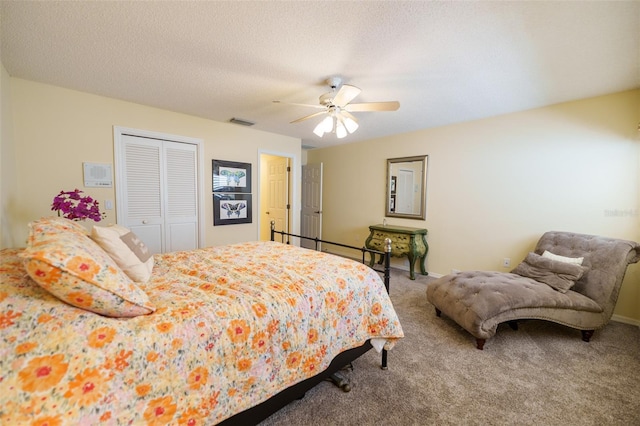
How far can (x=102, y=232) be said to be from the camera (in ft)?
4.81

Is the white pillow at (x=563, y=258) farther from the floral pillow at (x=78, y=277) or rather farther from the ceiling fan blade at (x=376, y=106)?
the floral pillow at (x=78, y=277)

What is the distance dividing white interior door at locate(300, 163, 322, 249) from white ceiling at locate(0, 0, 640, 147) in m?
2.51

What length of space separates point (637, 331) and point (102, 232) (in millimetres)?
4664

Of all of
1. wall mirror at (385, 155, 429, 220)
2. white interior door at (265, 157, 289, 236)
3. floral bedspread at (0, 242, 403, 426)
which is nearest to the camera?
floral bedspread at (0, 242, 403, 426)

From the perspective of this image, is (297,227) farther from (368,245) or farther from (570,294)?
(570,294)

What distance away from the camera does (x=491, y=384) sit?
1.79 metres

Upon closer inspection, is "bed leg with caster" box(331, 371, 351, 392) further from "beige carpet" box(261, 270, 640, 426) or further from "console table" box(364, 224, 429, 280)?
"console table" box(364, 224, 429, 280)

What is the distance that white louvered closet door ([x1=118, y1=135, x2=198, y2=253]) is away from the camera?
3.17 meters

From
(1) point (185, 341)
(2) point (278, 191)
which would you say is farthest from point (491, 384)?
(2) point (278, 191)

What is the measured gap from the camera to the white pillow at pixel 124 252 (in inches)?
56.6

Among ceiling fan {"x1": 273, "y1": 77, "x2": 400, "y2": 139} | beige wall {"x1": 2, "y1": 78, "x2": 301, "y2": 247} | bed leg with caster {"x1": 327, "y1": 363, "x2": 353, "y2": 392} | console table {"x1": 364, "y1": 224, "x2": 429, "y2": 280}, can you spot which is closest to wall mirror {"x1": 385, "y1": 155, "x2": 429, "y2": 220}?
console table {"x1": 364, "y1": 224, "x2": 429, "y2": 280}

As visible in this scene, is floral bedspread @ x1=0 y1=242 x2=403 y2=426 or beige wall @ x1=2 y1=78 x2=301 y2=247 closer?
floral bedspread @ x1=0 y1=242 x2=403 y2=426

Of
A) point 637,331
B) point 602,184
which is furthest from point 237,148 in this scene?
point 637,331

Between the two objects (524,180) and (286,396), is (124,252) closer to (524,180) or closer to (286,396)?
(286,396)
